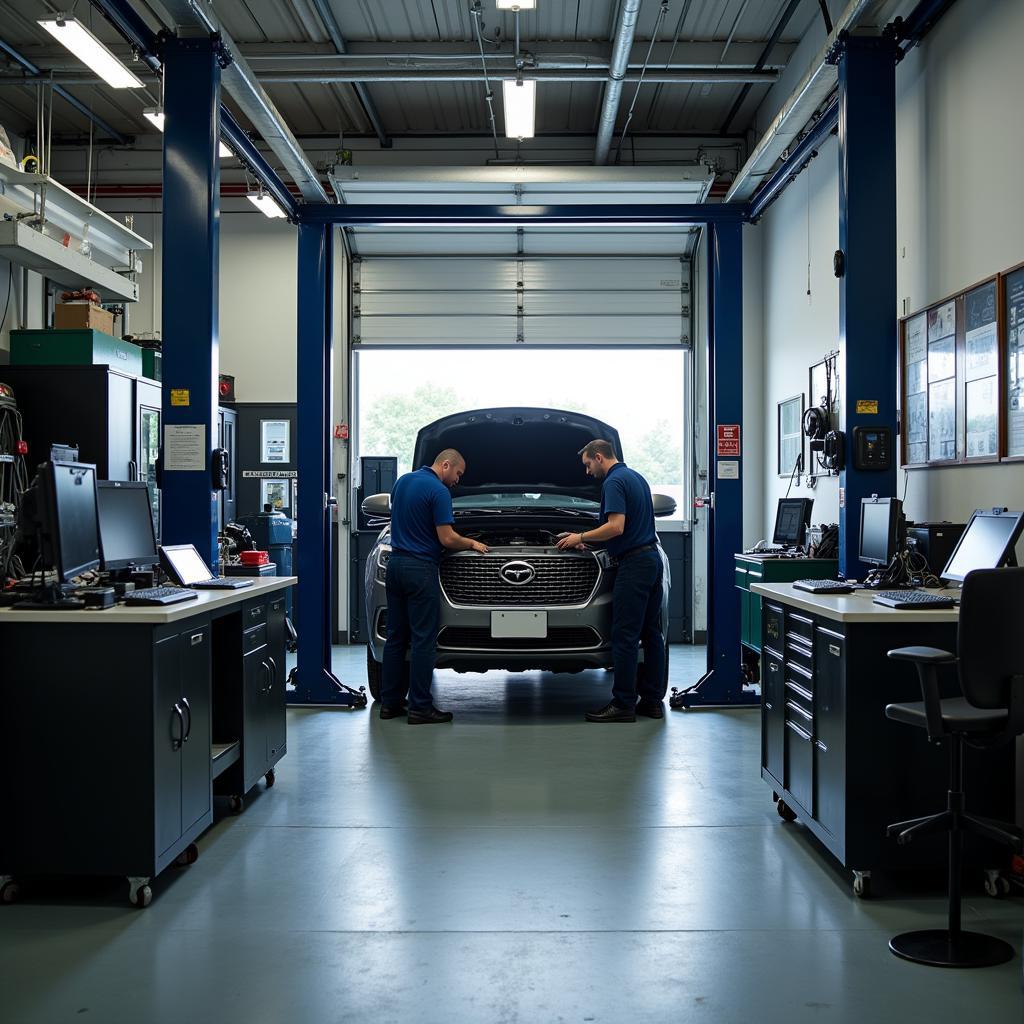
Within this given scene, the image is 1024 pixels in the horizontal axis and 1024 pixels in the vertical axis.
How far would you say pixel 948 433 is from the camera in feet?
16.4

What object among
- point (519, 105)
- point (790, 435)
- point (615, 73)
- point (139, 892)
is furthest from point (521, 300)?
point (139, 892)

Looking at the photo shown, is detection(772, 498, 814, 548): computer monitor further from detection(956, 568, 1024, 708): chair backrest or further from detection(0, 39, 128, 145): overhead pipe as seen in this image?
detection(0, 39, 128, 145): overhead pipe

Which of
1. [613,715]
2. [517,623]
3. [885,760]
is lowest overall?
[613,715]

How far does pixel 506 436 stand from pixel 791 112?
2503 mm

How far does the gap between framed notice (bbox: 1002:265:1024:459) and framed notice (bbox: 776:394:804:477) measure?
3.46 meters

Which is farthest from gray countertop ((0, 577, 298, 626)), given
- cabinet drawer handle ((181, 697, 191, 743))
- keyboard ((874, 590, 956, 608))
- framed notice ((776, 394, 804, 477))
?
framed notice ((776, 394, 804, 477))

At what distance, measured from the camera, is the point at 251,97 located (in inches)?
214

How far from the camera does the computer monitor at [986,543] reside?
135 inches

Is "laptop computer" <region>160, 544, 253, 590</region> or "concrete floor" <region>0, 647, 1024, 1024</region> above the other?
"laptop computer" <region>160, 544, 253, 590</region>

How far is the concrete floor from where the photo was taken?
96.8 inches

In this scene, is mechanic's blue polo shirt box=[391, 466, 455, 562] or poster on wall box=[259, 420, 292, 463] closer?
mechanic's blue polo shirt box=[391, 466, 455, 562]

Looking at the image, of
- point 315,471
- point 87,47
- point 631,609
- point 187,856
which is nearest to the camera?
point 187,856

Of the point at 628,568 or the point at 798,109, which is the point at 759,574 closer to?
the point at 628,568

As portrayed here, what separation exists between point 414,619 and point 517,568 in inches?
25.7
